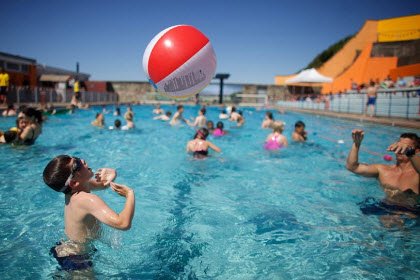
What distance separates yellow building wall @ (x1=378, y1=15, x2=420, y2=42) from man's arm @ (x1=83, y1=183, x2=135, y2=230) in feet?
96.9

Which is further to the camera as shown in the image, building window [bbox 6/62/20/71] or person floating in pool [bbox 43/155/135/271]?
building window [bbox 6/62/20/71]

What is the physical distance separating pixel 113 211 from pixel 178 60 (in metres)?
2.55

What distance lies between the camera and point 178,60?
419 cm

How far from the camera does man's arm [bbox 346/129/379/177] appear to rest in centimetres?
335

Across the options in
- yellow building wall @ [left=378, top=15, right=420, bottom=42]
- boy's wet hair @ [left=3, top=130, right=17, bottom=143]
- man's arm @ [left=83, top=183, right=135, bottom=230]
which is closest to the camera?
man's arm @ [left=83, top=183, right=135, bottom=230]

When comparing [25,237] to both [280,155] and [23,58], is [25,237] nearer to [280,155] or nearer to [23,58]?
[280,155]

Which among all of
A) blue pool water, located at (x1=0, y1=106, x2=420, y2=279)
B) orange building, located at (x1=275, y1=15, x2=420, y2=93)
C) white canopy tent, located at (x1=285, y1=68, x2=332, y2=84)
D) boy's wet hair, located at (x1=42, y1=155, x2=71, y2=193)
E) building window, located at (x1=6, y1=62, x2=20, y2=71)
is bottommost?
blue pool water, located at (x1=0, y1=106, x2=420, y2=279)

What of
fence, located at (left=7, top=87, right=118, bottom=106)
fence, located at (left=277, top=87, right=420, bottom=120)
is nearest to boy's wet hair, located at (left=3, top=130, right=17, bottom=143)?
fence, located at (left=7, top=87, right=118, bottom=106)

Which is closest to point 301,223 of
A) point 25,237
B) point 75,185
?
point 75,185

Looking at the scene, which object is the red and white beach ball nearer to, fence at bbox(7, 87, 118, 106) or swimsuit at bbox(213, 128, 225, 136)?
swimsuit at bbox(213, 128, 225, 136)

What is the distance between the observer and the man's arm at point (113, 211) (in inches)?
88.8

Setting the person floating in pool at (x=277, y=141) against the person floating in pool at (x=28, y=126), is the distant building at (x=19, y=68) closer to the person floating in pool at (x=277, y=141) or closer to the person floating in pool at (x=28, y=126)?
the person floating in pool at (x=28, y=126)

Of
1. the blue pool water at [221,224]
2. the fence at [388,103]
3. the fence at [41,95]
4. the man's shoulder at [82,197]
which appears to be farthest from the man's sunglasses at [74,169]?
the fence at [41,95]

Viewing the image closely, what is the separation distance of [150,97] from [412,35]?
30.1m
